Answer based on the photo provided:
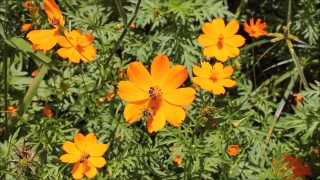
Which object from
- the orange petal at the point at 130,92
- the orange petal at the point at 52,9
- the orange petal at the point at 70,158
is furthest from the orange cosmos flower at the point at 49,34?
the orange petal at the point at 70,158

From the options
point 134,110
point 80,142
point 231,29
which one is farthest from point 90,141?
point 231,29

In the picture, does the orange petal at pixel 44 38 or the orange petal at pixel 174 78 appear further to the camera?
the orange petal at pixel 44 38

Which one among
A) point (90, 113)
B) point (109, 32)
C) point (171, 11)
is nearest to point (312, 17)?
point (171, 11)

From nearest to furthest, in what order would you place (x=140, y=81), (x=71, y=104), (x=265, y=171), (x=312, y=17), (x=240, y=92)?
(x=140, y=81) → (x=265, y=171) → (x=71, y=104) → (x=240, y=92) → (x=312, y=17)

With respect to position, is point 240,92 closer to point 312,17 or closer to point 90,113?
point 312,17

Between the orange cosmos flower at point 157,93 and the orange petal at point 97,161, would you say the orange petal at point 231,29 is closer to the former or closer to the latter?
the orange cosmos flower at point 157,93

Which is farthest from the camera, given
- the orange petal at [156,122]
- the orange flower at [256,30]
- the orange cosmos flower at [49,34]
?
the orange flower at [256,30]
